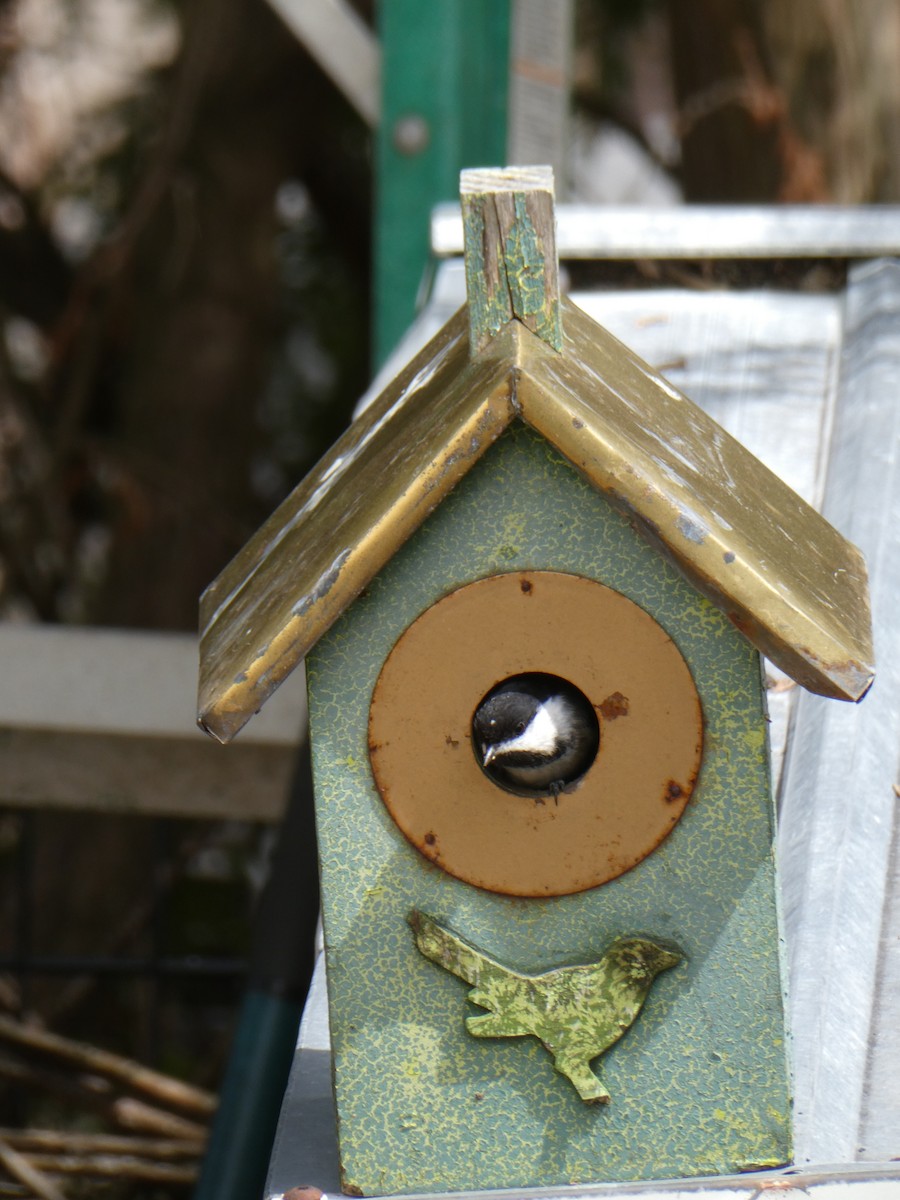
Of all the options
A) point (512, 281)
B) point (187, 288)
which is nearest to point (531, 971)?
point (512, 281)

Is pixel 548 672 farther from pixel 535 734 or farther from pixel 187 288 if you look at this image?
pixel 187 288

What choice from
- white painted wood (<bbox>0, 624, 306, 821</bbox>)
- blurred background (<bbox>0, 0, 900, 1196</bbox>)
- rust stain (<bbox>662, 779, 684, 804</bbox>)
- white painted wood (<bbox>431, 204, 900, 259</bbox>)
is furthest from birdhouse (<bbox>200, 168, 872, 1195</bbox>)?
blurred background (<bbox>0, 0, 900, 1196</bbox>)

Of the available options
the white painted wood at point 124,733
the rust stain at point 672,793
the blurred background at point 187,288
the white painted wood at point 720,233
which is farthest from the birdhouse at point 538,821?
the blurred background at point 187,288

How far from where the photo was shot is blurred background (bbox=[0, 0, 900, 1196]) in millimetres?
4016

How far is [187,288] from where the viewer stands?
14.7 ft

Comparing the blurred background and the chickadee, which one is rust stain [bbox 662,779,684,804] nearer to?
the chickadee

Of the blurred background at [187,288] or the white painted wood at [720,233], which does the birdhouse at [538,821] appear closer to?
the white painted wood at [720,233]

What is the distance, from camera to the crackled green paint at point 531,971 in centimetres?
105

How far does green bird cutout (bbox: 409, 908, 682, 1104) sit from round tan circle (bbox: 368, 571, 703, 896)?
53 mm

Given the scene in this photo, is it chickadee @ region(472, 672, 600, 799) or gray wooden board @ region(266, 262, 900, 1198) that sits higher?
chickadee @ region(472, 672, 600, 799)

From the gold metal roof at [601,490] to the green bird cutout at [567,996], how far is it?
0.22 metres

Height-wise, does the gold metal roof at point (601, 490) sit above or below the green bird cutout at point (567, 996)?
above

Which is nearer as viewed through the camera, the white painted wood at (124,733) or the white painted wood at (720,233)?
the white painted wood at (720,233)

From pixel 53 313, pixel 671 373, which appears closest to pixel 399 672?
pixel 671 373
